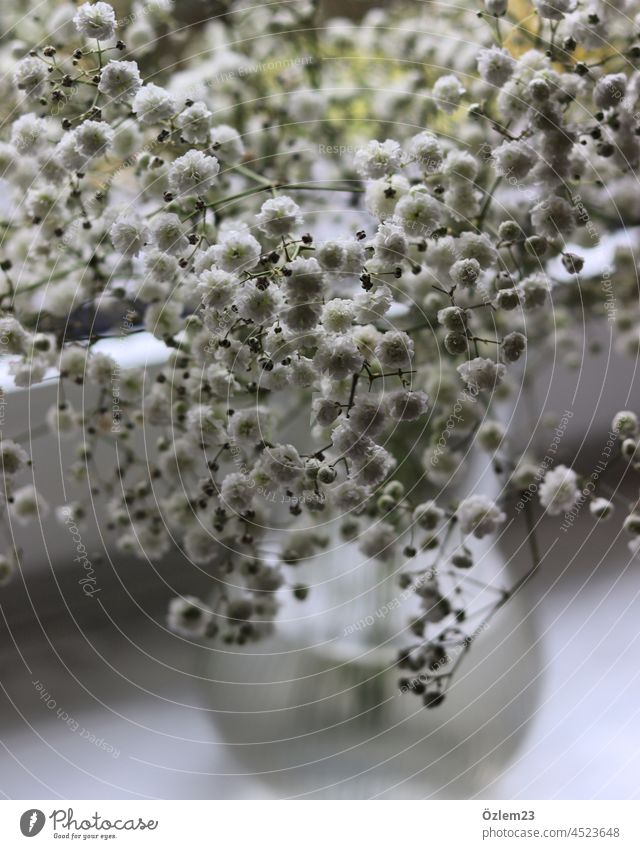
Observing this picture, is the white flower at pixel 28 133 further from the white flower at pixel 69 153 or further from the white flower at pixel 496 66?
the white flower at pixel 496 66

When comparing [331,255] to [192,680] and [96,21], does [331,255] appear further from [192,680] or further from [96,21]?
[192,680]

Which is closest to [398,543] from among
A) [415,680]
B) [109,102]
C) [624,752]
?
[415,680]

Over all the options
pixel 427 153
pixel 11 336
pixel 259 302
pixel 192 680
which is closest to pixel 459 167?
pixel 427 153

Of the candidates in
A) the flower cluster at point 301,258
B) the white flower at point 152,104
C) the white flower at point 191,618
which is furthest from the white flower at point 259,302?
the white flower at point 191,618

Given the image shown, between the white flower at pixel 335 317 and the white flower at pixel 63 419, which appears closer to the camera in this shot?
the white flower at pixel 335 317

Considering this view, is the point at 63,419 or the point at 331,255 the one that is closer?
the point at 331,255

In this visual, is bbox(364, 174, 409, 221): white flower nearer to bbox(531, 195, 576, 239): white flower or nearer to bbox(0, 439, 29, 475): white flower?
bbox(531, 195, 576, 239): white flower
